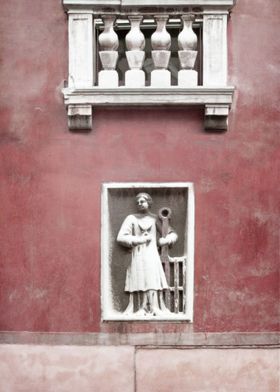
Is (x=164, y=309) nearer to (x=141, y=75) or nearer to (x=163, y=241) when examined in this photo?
(x=163, y=241)

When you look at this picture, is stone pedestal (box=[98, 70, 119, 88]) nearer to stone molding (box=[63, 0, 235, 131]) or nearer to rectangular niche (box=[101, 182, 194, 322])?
stone molding (box=[63, 0, 235, 131])

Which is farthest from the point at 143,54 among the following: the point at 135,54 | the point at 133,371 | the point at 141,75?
the point at 133,371

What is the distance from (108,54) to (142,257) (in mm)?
1738

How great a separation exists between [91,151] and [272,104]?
1590 millimetres

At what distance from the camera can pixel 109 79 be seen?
11.1 m

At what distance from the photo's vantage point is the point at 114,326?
36.3 ft

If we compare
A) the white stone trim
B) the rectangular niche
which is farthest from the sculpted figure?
the white stone trim

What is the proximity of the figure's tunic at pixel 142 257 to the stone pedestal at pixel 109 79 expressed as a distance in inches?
44.2

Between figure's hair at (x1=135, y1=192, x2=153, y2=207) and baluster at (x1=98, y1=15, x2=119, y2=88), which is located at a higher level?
baluster at (x1=98, y1=15, x2=119, y2=88)

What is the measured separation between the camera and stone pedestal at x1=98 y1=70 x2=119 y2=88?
11.1 m

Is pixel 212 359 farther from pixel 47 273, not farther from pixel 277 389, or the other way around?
pixel 47 273

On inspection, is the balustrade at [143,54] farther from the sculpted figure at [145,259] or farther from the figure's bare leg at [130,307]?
the figure's bare leg at [130,307]

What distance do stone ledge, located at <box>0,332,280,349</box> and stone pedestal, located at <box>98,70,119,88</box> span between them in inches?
82.6

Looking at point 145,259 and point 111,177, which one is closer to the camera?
point 145,259
